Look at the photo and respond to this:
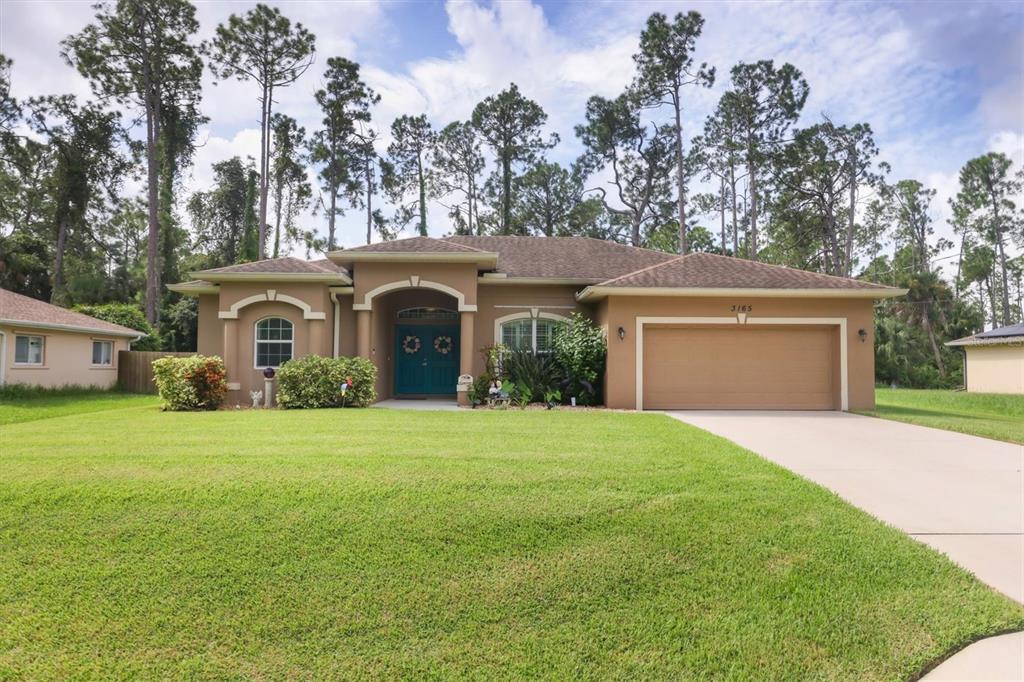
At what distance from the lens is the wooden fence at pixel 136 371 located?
18.8m

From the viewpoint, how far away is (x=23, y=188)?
28000mm

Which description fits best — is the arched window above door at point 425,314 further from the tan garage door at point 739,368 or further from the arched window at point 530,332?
the tan garage door at point 739,368

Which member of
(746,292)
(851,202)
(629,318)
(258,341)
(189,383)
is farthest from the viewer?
(851,202)

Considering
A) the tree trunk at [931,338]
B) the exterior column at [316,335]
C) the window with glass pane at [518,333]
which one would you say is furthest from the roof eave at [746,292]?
the tree trunk at [931,338]

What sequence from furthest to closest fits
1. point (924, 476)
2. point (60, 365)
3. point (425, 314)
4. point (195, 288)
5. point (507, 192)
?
point (507, 192), point (60, 365), point (425, 314), point (195, 288), point (924, 476)

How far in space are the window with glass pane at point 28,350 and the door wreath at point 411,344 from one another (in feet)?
36.9

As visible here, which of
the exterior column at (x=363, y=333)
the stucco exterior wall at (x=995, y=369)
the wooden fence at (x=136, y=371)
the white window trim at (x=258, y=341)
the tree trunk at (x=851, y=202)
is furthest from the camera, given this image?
the tree trunk at (x=851, y=202)

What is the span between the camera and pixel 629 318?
489 inches

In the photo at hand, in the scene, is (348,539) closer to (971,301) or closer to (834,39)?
(834,39)

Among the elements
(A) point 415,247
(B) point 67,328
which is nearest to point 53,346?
(B) point 67,328

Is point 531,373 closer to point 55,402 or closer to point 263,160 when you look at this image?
point 55,402

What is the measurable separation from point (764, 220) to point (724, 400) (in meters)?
24.0

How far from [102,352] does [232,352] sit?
967cm

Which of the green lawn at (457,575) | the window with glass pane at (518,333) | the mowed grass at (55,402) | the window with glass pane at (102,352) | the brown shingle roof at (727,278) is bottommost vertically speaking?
the green lawn at (457,575)
